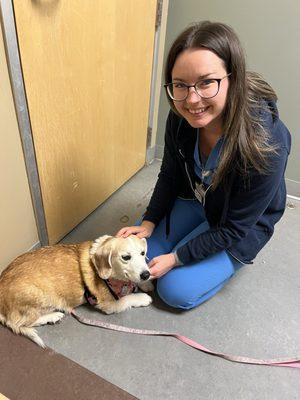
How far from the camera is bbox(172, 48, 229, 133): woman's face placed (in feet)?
3.06

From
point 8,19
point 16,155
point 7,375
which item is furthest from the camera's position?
point 16,155

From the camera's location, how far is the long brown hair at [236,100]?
37.0 inches

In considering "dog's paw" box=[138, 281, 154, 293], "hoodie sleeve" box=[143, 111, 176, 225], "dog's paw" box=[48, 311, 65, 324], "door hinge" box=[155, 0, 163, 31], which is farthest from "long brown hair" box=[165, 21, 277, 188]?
"door hinge" box=[155, 0, 163, 31]

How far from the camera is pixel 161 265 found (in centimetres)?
137

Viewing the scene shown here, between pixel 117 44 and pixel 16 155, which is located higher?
pixel 117 44

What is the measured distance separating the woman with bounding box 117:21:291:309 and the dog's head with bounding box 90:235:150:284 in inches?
4.4

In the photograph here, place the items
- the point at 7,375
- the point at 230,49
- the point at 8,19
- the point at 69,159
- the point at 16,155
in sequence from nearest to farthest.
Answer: the point at 230,49
the point at 8,19
the point at 7,375
the point at 16,155
the point at 69,159

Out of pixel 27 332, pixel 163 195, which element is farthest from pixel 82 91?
pixel 27 332

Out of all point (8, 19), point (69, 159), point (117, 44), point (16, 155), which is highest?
point (8, 19)

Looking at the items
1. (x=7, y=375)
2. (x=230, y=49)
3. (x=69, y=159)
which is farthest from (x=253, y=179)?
(x=7, y=375)

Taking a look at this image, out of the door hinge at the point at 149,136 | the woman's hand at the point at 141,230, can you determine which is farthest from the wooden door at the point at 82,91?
the woman's hand at the point at 141,230

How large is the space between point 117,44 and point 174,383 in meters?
1.53

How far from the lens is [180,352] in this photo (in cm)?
133

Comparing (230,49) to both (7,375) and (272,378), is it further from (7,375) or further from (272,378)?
(7,375)
